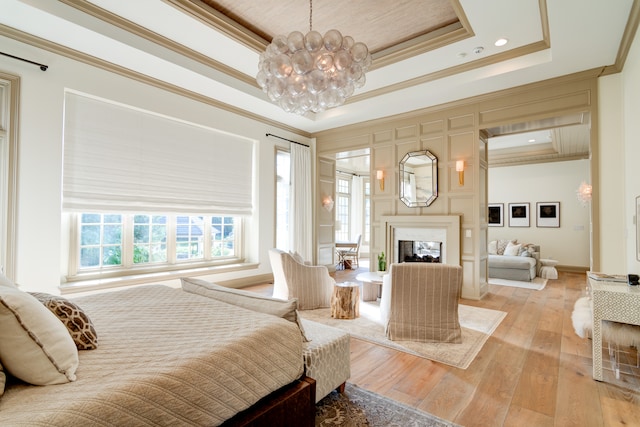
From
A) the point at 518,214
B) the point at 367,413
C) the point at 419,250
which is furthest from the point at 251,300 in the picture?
the point at 518,214

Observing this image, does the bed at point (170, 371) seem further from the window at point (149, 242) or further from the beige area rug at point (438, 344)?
the window at point (149, 242)

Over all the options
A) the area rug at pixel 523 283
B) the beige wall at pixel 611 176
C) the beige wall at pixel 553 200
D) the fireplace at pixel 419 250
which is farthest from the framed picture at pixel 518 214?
the beige wall at pixel 611 176

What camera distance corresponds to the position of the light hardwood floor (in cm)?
202

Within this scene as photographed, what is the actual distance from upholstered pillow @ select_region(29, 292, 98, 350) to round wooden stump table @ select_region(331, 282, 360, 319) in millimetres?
2742

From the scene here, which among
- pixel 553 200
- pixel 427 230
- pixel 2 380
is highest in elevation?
pixel 553 200

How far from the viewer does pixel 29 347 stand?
1170 millimetres

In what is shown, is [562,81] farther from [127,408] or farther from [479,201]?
[127,408]

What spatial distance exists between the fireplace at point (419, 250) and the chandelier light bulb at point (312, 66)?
11.0 ft

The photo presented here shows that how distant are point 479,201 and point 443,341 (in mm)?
2646

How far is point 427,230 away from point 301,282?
2505mm

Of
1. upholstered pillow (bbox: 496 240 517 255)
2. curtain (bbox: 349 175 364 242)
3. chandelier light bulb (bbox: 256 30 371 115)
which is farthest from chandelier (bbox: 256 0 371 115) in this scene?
curtain (bbox: 349 175 364 242)

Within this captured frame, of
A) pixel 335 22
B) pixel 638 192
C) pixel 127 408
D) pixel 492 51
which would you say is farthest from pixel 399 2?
pixel 127 408

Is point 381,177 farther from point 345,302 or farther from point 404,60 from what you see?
point 345,302

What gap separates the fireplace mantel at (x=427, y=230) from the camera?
5.01 meters
